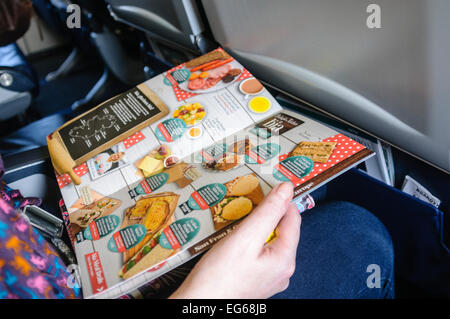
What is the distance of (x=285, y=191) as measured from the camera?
1.88 ft

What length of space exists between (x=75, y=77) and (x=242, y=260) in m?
2.61

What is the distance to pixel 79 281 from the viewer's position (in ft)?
2.12

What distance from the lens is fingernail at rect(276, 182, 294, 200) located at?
1.87ft

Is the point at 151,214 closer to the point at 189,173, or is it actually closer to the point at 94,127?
the point at 189,173

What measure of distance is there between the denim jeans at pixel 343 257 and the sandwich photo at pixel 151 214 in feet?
0.90

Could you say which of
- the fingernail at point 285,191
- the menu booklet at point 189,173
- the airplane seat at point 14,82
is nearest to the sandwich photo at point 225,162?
the menu booklet at point 189,173

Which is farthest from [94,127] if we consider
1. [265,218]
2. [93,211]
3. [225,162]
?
[265,218]

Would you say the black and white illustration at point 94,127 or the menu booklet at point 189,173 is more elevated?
the black and white illustration at point 94,127

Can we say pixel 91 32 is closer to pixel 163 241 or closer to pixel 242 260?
pixel 163 241

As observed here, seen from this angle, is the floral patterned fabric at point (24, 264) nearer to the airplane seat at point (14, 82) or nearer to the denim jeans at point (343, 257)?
the denim jeans at point (343, 257)

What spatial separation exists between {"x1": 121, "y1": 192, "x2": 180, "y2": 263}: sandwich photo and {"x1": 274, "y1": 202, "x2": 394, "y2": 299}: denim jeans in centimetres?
27

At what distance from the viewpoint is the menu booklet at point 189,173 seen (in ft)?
1.97

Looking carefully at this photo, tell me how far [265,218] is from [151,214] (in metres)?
0.24
